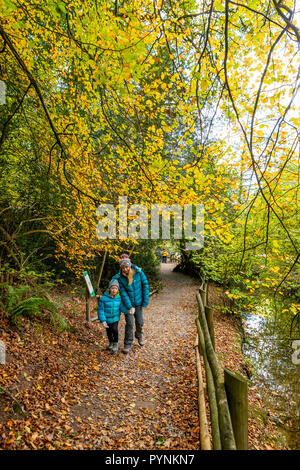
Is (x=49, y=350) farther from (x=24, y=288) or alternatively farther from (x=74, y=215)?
(x=74, y=215)

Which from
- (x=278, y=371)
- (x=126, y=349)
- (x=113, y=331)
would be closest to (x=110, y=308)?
(x=113, y=331)

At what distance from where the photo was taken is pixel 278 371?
20.7ft

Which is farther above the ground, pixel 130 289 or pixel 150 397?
pixel 130 289

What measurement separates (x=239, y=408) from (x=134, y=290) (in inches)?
133

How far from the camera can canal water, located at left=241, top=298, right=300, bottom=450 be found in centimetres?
448

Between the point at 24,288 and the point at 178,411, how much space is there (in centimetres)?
349

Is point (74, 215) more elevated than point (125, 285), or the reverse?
point (74, 215)

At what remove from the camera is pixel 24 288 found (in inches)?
187

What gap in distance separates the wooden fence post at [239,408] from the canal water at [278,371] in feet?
4.24

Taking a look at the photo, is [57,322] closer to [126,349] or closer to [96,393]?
[126,349]

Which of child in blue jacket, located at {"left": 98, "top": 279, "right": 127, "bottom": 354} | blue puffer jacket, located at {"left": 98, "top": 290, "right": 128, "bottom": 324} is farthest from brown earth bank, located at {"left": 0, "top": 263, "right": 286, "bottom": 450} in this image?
blue puffer jacket, located at {"left": 98, "top": 290, "right": 128, "bottom": 324}

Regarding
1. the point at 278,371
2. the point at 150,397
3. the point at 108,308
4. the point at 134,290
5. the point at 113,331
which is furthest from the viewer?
the point at 278,371

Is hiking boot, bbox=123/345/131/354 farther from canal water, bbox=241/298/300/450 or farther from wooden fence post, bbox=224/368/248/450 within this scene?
wooden fence post, bbox=224/368/248/450
